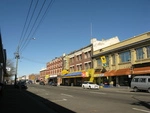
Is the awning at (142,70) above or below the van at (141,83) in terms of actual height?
above

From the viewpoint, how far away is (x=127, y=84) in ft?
133

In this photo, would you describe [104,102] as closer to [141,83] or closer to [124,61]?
[141,83]

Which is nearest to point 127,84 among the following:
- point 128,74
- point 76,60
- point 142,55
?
point 128,74

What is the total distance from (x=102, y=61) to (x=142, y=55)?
40.4 ft

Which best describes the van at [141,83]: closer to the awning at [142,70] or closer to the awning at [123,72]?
the awning at [142,70]

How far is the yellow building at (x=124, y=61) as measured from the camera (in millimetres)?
36344

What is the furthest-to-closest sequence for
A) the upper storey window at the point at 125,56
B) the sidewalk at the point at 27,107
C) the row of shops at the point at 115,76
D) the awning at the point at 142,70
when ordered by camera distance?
the upper storey window at the point at 125,56 < the row of shops at the point at 115,76 < the awning at the point at 142,70 < the sidewalk at the point at 27,107

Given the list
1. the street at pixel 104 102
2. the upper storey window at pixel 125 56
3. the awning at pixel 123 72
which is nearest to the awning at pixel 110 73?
the awning at pixel 123 72

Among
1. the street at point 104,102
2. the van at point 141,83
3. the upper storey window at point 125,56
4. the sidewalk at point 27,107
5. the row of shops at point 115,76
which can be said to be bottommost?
the sidewalk at point 27,107

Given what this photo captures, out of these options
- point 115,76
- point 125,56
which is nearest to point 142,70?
point 125,56

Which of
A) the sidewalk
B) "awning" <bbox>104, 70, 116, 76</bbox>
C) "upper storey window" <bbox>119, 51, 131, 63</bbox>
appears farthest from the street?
"awning" <bbox>104, 70, 116, 76</bbox>

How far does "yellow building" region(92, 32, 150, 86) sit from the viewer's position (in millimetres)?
36344

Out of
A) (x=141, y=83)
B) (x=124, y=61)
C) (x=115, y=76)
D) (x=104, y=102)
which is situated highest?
(x=124, y=61)

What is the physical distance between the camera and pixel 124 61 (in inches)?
1645
